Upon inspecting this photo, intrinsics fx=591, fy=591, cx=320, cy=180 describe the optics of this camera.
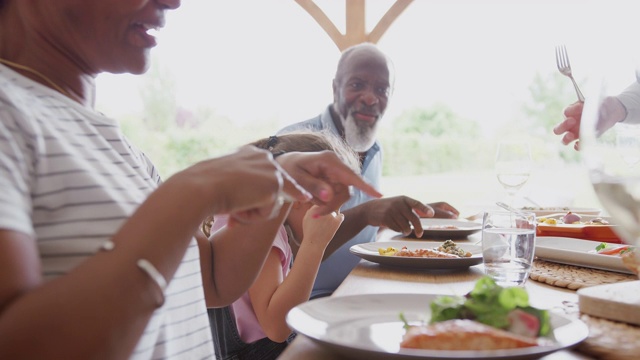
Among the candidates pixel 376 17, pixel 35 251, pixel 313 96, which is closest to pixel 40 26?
pixel 35 251

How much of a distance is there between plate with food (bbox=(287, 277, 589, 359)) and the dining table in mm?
23

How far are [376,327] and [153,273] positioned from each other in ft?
0.91

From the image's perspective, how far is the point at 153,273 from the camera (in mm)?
590

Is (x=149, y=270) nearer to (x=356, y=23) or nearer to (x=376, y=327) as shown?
(x=376, y=327)

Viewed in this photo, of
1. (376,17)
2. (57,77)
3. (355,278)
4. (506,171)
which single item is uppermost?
(376,17)

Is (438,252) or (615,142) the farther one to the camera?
(438,252)

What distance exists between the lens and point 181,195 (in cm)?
62

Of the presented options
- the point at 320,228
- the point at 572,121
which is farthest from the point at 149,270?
the point at 572,121

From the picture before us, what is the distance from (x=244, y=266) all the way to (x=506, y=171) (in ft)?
4.14

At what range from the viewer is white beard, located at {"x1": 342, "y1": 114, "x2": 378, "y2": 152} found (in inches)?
131

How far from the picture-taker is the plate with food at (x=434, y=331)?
56cm

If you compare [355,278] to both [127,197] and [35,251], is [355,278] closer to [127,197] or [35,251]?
[127,197]

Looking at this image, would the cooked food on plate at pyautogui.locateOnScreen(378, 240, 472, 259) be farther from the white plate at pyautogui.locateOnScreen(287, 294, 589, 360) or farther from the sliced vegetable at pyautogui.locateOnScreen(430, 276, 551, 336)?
the sliced vegetable at pyautogui.locateOnScreen(430, 276, 551, 336)

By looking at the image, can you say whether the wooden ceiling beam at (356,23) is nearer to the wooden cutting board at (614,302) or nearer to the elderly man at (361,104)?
the elderly man at (361,104)
